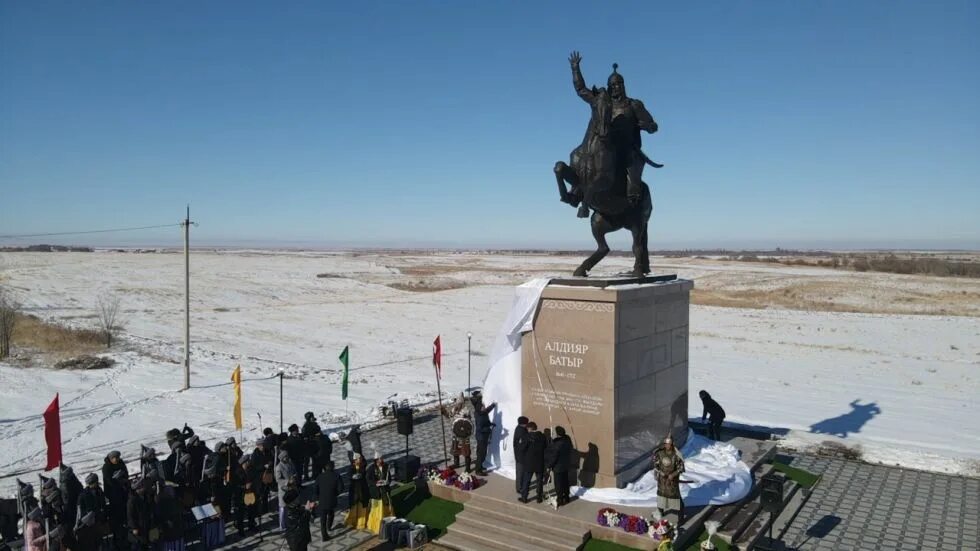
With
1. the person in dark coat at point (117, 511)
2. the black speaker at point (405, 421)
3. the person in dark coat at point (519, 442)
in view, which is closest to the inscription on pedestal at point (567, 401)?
the person in dark coat at point (519, 442)

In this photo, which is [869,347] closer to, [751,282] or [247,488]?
[247,488]

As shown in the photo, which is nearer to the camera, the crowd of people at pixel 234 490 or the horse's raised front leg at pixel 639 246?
the crowd of people at pixel 234 490

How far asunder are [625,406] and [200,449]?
821cm

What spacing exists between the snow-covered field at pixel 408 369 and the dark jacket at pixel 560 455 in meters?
9.22

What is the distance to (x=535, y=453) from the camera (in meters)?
11.1

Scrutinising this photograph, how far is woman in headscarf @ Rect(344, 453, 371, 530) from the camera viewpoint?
1177 cm

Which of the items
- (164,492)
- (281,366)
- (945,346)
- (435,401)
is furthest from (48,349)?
(945,346)

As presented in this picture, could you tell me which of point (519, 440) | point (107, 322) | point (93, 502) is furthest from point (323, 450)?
point (107, 322)

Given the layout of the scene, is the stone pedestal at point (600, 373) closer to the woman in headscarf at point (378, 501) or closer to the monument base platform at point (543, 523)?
the monument base platform at point (543, 523)

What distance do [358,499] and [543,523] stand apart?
3.50 m

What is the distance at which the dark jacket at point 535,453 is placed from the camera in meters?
11.1

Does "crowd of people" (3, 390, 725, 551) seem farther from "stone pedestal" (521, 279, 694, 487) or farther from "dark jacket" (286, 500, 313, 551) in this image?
"stone pedestal" (521, 279, 694, 487)

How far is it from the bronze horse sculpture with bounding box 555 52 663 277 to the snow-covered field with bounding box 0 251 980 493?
27.9 feet

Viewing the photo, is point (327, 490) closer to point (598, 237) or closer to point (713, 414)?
point (598, 237)
